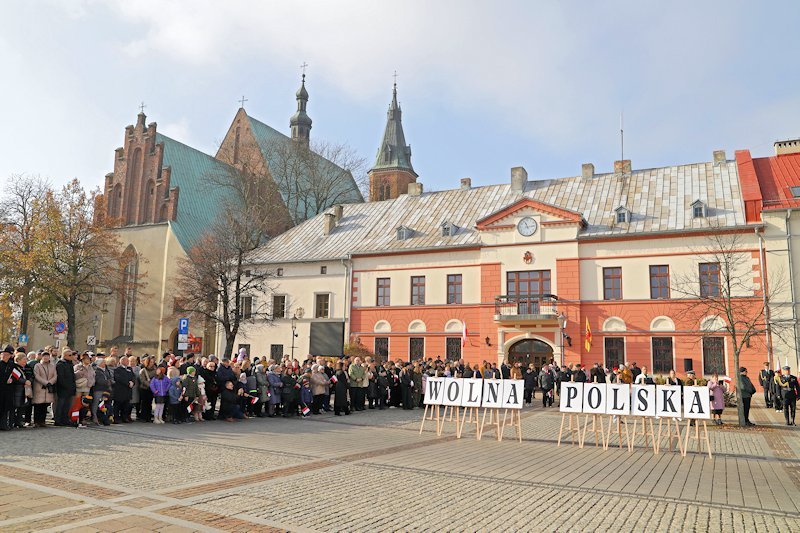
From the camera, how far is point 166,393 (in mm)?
16016

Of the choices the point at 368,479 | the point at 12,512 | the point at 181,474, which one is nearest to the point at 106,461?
the point at 181,474

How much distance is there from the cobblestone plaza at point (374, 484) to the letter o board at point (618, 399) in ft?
2.84

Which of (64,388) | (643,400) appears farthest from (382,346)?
(643,400)

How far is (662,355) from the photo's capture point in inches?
1160

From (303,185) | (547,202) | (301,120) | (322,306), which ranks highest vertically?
(301,120)

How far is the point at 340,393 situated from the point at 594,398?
8878 millimetres

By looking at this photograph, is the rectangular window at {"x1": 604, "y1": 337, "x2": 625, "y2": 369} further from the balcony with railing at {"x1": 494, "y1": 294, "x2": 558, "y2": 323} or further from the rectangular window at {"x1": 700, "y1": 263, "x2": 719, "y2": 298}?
the rectangular window at {"x1": 700, "y1": 263, "x2": 719, "y2": 298}

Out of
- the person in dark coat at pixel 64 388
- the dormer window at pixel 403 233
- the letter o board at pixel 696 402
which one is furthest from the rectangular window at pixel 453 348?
the person in dark coat at pixel 64 388

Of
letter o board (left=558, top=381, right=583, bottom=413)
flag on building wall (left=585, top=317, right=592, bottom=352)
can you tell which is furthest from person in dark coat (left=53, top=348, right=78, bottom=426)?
flag on building wall (left=585, top=317, right=592, bottom=352)

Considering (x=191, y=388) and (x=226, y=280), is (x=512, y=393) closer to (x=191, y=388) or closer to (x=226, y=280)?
(x=191, y=388)

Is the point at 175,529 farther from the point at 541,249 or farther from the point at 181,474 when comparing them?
the point at 541,249

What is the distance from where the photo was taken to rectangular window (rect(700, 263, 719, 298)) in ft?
94.1

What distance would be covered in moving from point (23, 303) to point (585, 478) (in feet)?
123

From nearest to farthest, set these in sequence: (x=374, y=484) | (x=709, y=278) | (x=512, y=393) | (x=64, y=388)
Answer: (x=374, y=484) < (x=512, y=393) < (x=64, y=388) < (x=709, y=278)
